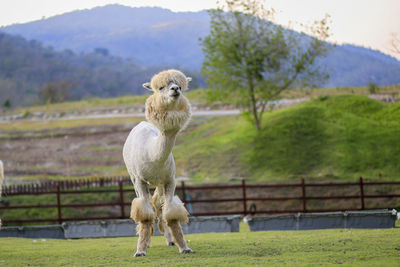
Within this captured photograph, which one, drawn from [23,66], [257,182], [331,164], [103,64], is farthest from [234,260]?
[103,64]

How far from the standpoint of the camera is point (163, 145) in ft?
25.2

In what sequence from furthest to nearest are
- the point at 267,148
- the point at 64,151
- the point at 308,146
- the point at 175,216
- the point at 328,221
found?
the point at 64,151 < the point at 267,148 < the point at 308,146 < the point at 328,221 < the point at 175,216

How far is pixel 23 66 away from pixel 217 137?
11439cm

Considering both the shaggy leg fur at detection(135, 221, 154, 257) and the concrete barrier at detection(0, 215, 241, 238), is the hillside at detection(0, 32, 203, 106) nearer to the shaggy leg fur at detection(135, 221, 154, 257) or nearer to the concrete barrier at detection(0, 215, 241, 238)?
the concrete barrier at detection(0, 215, 241, 238)

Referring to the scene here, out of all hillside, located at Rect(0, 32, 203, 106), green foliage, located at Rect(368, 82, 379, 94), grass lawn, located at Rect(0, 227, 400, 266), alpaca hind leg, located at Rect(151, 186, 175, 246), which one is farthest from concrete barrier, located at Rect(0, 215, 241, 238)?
hillside, located at Rect(0, 32, 203, 106)

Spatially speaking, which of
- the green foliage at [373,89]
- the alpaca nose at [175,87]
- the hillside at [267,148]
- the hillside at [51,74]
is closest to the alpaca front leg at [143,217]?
the alpaca nose at [175,87]

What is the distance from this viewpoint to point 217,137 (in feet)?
105

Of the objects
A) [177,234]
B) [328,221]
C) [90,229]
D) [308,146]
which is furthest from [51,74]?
[177,234]

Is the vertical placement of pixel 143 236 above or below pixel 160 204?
below

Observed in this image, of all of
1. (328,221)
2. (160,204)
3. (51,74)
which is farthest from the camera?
(51,74)

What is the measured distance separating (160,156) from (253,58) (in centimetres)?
2218

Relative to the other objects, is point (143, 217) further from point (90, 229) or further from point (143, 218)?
point (90, 229)

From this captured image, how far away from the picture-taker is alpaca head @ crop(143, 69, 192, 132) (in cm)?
734

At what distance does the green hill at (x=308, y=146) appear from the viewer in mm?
24766
